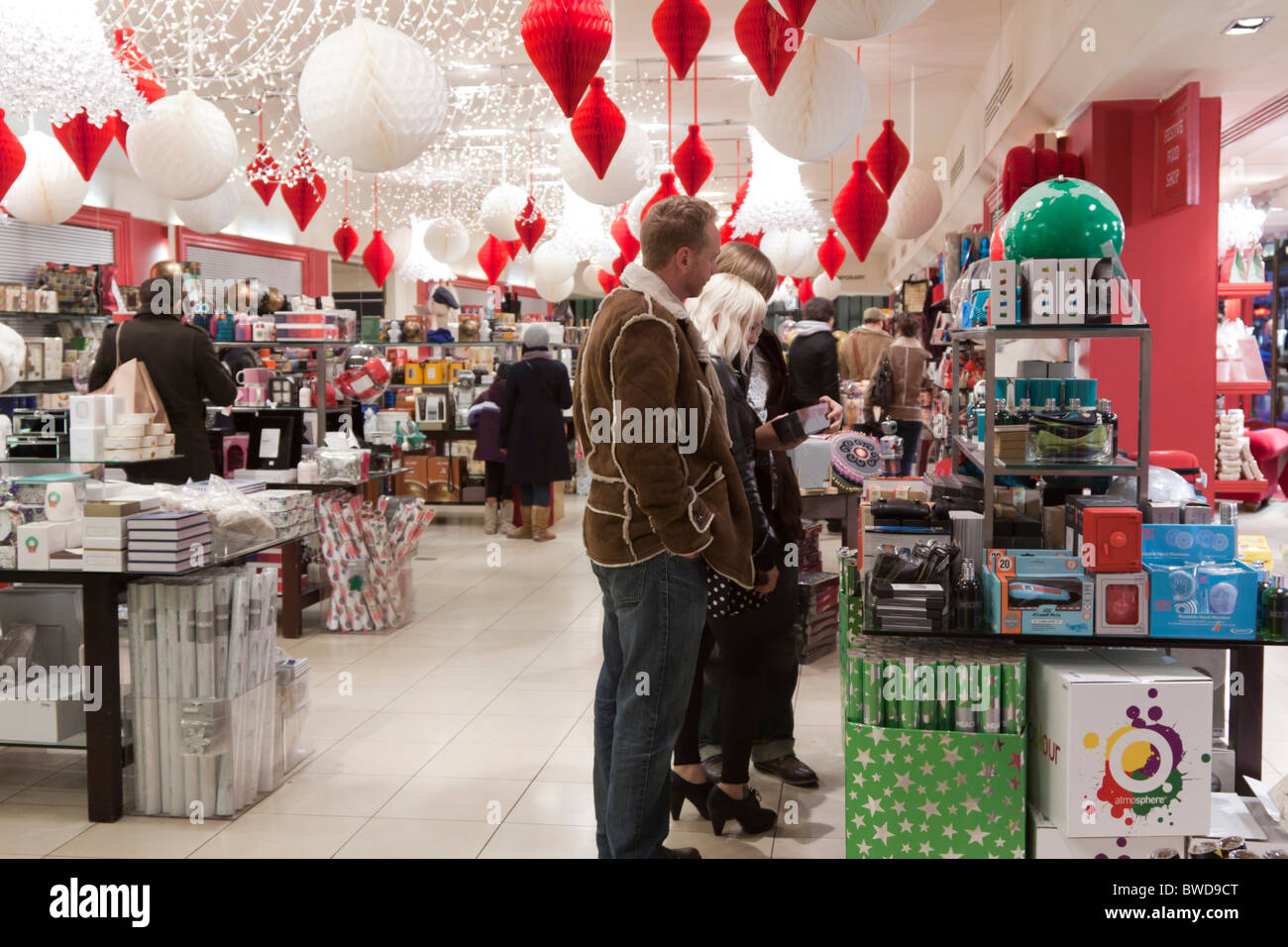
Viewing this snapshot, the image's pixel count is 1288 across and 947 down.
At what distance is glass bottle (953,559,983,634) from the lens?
284 cm

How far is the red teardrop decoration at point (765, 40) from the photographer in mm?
3925

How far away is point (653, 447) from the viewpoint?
98.2 inches

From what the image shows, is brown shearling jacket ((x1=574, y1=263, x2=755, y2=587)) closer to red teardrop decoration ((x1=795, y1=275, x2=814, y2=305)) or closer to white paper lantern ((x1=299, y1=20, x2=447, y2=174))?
→ white paper lantern ((x1=299, y1=20, x2=447, y2=174))

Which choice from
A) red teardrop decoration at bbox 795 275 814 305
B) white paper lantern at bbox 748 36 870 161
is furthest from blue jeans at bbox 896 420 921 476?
red teardrop decoration at bbox 795 275 814 305

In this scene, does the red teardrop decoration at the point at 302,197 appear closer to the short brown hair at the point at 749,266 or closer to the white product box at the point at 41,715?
the white product box at the point at 41,715

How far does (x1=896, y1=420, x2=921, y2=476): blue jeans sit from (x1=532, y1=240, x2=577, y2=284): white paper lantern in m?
3.08

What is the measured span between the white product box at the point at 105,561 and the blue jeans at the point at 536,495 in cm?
564

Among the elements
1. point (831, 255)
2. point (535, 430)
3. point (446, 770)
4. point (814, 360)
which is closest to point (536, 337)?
point (535, 430)

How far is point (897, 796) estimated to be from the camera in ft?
9.23

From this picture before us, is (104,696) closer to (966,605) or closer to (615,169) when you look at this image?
(966,605)
